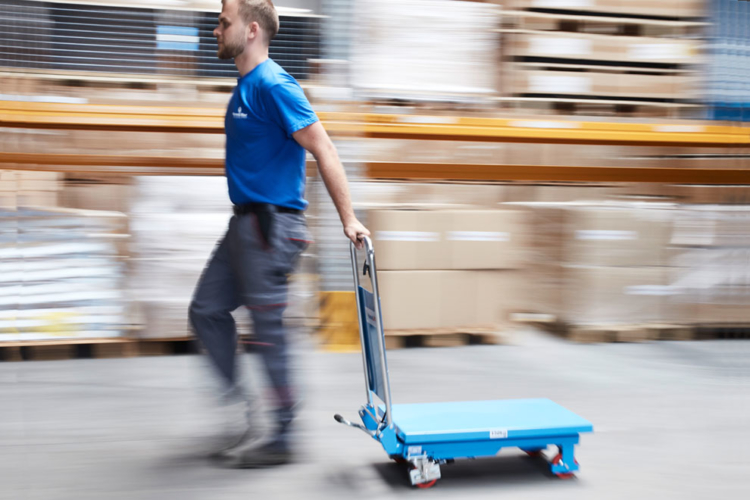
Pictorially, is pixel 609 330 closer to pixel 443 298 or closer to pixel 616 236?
pixel 616 236

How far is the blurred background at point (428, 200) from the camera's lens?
13.3 ft

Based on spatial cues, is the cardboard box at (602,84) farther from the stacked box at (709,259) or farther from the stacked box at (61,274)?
the stacked box at (61,274)

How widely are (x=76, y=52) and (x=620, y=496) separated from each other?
3.89 meters

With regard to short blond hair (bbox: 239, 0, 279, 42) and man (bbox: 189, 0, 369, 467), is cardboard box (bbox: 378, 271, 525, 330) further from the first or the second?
short blond hair (bbox: 239, 0, 279, 42)

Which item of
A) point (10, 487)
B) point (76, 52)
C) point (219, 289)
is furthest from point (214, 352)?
point (76, 52)

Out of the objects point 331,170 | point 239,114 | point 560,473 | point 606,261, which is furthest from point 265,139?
point 606,261

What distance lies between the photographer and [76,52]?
450 cm

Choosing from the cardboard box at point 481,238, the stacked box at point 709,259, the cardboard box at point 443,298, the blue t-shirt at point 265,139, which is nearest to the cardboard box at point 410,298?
the cardboard box at point 443,298

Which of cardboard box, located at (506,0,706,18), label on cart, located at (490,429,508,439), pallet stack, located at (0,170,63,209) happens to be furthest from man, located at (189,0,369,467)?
cardboard box, located at (506,0,706,18)

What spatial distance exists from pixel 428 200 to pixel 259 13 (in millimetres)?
2396

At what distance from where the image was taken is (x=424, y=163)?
4.77 meters

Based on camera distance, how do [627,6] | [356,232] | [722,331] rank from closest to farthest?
1. [356,232]
2. [627,6]
3. [722,331]

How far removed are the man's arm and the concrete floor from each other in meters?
0.68

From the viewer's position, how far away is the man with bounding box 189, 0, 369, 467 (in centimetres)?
245
